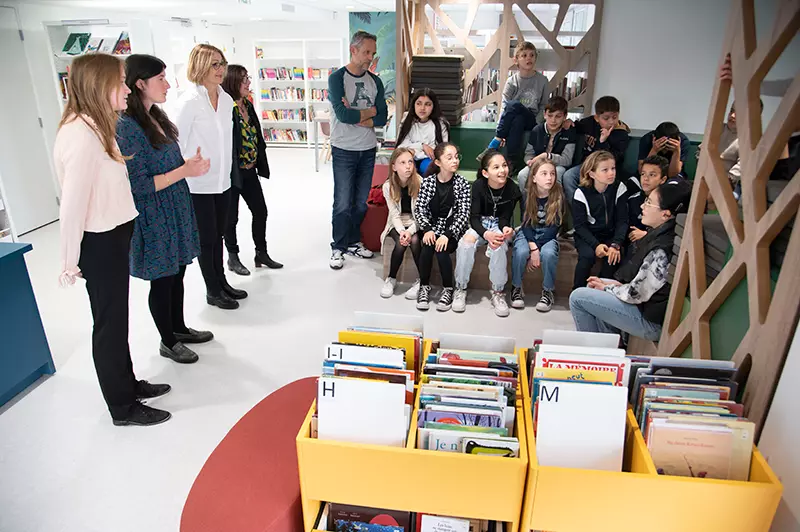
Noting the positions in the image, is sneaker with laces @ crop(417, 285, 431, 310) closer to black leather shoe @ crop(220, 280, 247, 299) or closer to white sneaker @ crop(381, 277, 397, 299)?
white sneaker @ crop(381, 277, 397, 299)

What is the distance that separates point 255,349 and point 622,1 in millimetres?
4196

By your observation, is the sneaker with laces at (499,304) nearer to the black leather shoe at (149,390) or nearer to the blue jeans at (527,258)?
the blue jeans at (527,258)

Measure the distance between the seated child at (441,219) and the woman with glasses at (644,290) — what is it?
1.14 m

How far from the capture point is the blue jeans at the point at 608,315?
99.7 inches

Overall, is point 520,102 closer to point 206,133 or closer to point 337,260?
point 337,260

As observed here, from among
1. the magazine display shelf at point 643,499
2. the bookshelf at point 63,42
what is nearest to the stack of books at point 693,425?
the magazine display shelf at point 643,499

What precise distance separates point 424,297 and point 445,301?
15 centimetres

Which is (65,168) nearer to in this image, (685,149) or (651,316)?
(651,316)

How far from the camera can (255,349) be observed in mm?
3195

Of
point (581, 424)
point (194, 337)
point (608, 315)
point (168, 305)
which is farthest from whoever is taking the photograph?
point (194, 337)

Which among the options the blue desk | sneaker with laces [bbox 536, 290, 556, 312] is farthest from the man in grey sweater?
the blue desk

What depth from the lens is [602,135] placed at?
13.6ft

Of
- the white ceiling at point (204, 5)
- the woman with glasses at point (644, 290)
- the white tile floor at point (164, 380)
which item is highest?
the white ceiling at point (204, 5)

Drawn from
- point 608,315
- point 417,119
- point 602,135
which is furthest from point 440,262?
point 602,135
